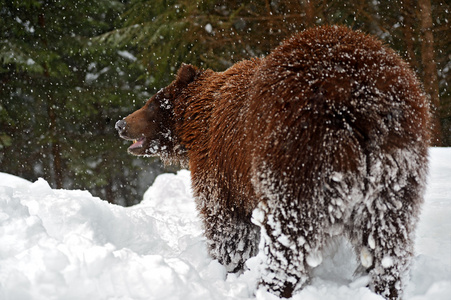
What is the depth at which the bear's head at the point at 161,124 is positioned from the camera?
4.72m

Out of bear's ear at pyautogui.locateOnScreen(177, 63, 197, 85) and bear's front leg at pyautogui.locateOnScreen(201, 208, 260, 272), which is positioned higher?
bear's ear at pyautogui.locateOnScreen(177, 63, 197, 85)

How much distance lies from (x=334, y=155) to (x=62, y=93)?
14.0 metres

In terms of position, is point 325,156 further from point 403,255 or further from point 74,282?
point 74,282

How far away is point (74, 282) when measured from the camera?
246 cm

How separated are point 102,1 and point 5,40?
12.5 feet

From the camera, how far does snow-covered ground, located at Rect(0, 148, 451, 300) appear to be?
2482mm

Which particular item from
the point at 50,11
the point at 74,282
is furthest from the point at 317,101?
the point at 50,11

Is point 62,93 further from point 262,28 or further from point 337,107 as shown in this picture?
point 337,107

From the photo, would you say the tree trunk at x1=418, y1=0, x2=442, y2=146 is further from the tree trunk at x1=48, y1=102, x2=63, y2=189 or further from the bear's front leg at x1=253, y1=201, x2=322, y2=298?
the tree trunk at x1=48, y1=102, x2=63, y2=189

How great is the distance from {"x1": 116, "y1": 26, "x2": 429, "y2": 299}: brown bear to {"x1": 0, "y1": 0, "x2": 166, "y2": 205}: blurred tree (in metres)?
12.1

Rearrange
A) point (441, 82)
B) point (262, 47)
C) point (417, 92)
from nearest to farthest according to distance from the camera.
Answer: point (417, 92) → point (262, 47) → point (441, 82)

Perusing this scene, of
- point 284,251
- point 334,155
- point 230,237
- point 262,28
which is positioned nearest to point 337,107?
point 334,155

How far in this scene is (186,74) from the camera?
4.73m

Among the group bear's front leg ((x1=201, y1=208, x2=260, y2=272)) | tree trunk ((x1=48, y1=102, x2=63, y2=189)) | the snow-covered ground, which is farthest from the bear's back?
tree trunk ((x1=48, y1=102, x2=63, y2=189))
